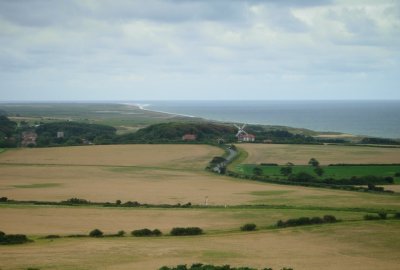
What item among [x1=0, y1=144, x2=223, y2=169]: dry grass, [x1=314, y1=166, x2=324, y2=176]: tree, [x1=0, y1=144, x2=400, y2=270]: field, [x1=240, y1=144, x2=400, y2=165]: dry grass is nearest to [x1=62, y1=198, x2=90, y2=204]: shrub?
[x1=0, y1=144, x2=400, y2=270]: field

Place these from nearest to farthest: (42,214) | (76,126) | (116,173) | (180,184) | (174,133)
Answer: (42,214)
(180,184)
(116,173)
(174,133)
(76,126)

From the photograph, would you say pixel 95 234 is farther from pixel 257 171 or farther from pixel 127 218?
pixel 257 171

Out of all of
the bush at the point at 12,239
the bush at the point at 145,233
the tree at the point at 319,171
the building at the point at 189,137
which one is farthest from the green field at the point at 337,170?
the building at the point at 189,137

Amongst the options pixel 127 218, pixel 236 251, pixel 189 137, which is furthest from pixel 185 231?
pixel 189 137

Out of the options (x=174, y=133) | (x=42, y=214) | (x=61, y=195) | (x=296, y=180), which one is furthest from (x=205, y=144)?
(x=42, y=214)

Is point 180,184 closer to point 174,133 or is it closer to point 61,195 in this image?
point 61,195

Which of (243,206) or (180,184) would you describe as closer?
(243,206)
